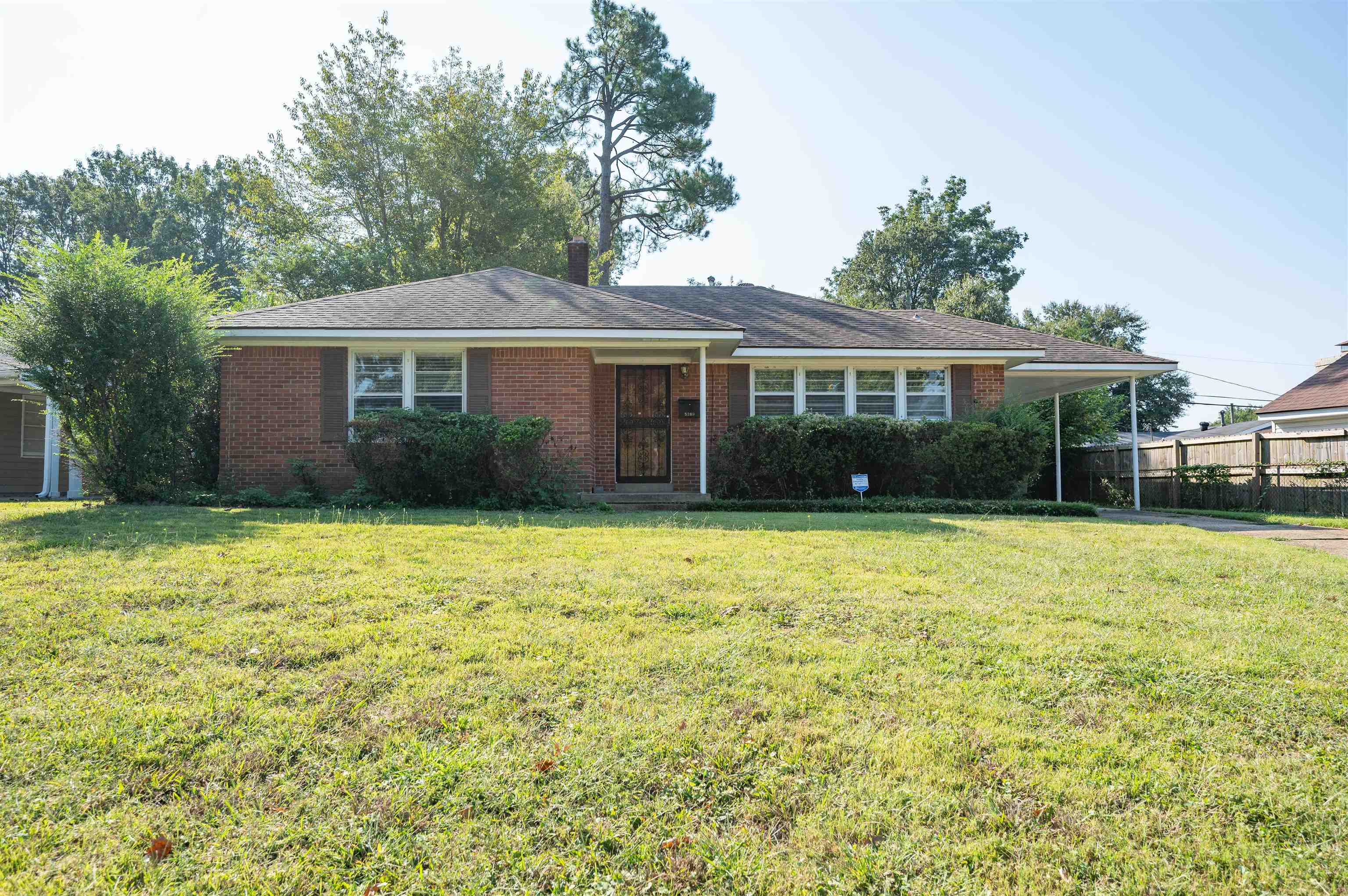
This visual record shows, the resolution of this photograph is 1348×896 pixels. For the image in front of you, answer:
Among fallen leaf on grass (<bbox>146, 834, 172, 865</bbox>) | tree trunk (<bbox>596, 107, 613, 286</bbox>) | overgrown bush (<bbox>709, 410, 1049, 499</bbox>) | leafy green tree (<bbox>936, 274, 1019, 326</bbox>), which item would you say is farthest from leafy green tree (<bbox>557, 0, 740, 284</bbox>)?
fallen leaf on grass (<bbox>146, 834, 172, 865</bbox>)

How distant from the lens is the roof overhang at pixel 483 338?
36.0ft

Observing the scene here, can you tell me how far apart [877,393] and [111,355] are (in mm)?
11066

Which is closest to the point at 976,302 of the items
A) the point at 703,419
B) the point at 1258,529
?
the point at 1258,529

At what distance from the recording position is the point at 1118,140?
49.5ft

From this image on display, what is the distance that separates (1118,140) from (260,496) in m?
16.4

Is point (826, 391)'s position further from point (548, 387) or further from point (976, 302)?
point (976, 302)

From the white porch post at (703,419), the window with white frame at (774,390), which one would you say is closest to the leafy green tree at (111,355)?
the white porch post at (703,419)

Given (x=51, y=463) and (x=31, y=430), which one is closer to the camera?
(x=51, y=463)

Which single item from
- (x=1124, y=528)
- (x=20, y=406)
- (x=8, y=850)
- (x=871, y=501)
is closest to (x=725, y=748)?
(x=8, y=850)

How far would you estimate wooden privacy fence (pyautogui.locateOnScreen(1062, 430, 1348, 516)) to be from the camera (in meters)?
12.9

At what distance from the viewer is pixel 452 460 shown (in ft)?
33.1

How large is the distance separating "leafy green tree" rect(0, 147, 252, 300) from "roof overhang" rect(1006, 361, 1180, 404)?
3699 cm

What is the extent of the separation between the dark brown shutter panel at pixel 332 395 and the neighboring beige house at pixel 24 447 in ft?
21.0

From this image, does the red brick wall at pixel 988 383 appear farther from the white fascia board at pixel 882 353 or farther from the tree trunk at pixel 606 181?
the tree trunk at pixel 606 181
